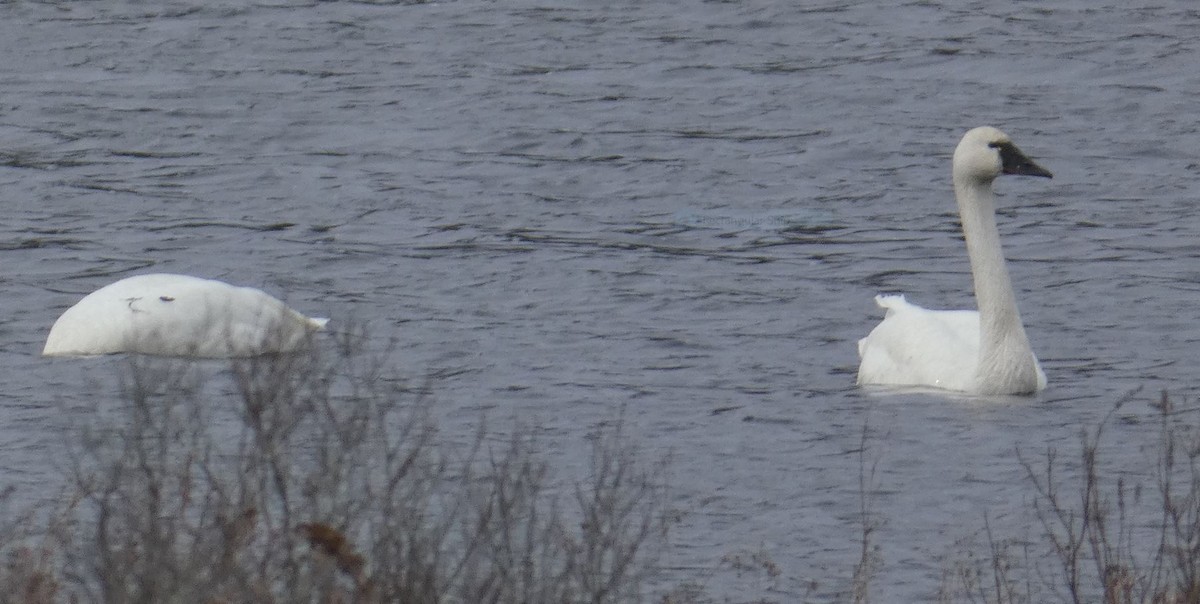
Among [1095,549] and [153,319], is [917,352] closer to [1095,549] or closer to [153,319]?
[153,319]

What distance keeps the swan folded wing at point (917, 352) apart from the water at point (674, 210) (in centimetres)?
19

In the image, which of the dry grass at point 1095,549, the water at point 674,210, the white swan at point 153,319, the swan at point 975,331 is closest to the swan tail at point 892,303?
the swan at point 975,331

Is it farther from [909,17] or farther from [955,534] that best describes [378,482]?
[909,17]

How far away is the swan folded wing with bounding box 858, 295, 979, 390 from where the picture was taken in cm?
1005

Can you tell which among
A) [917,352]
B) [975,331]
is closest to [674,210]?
[975,331]

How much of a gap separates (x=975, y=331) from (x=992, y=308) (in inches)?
13.5

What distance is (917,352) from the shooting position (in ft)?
33.4

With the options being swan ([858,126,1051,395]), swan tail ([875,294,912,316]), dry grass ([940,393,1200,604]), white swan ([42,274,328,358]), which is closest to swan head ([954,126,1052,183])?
swan ([858,126,1051,395])

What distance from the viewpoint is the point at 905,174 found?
14.8 metres

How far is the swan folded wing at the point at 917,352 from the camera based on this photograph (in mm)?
10047

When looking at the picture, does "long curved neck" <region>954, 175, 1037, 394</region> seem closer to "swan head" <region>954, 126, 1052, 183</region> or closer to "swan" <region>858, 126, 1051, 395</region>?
"swan" <region>858, 126, 1051, 395</region>

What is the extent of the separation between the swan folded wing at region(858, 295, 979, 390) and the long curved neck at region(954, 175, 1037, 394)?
13 centimetres

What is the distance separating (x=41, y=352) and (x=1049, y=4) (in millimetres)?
11828

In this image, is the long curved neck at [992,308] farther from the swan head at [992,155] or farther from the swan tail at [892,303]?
the swan tail at [892,303]
